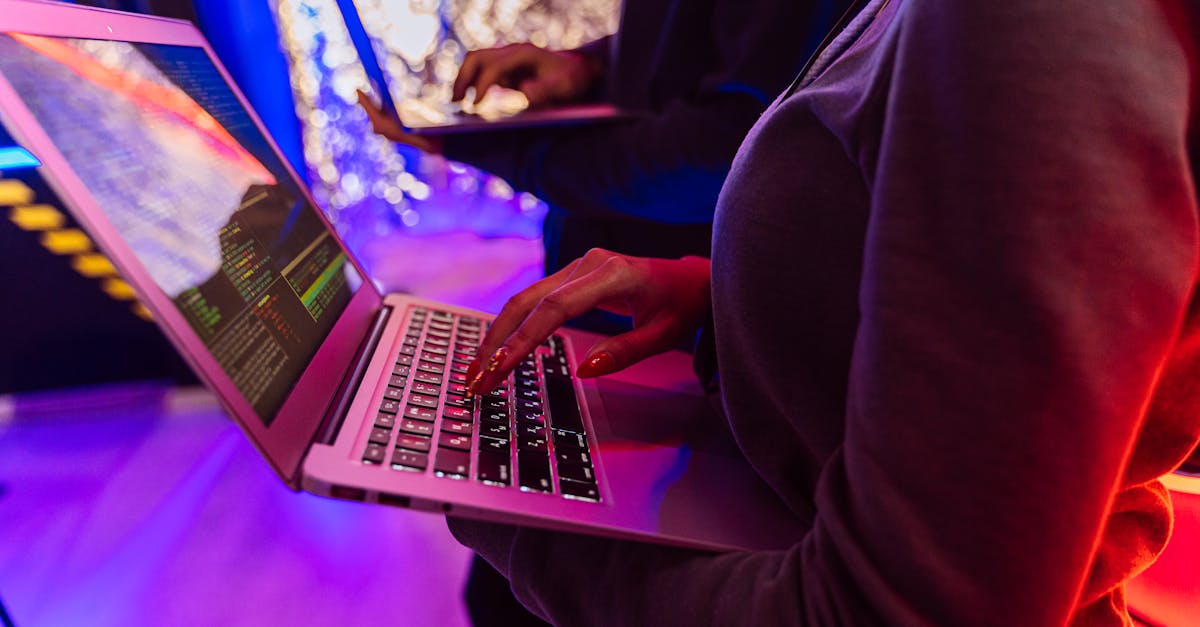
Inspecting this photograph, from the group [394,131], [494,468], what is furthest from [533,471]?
[394,131]

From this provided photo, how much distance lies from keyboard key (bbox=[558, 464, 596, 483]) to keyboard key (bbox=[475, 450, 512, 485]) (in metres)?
0.05

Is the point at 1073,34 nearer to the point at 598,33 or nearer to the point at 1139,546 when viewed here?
the point at 1139,546

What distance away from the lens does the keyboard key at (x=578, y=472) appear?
0.53m

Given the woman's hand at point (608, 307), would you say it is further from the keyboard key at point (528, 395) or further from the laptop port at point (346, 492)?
the laptop port at point (346, 492)

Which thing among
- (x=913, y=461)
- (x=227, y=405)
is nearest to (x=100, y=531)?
(x=227, y=405)

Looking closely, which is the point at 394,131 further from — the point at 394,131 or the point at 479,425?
the point at 479,425

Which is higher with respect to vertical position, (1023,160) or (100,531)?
(1023,160)

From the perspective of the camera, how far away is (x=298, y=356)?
2.07ft

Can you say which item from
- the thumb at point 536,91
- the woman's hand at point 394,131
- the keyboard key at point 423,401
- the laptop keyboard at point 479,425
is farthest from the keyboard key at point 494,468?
the thumb at point 536,91

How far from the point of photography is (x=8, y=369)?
1393 millimetres

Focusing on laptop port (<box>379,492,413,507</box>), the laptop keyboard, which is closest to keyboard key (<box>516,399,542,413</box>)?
the laptop keyboard

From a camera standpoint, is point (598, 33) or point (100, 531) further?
point (598, 33)

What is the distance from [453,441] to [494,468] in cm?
6

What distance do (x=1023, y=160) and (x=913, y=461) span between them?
0.16 m
